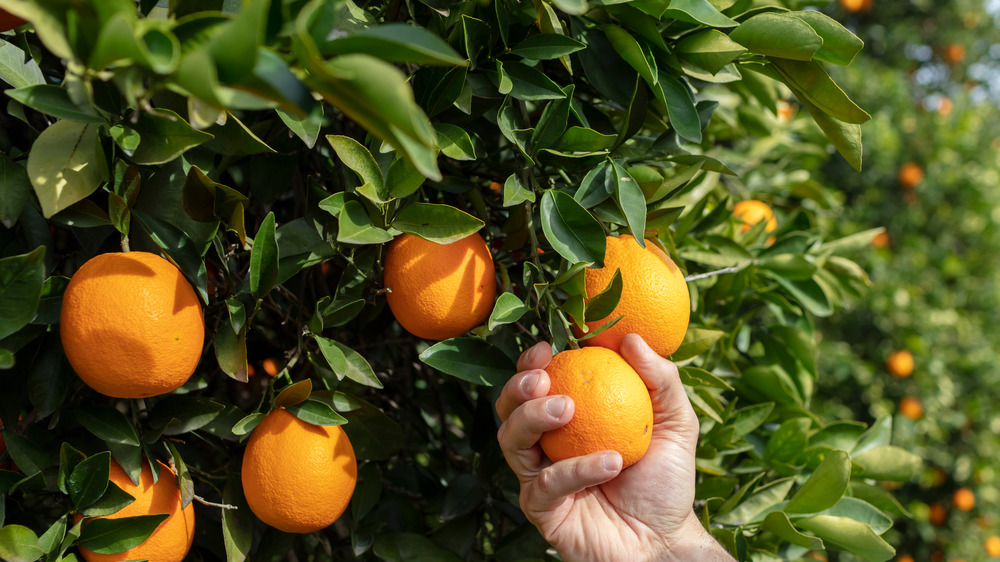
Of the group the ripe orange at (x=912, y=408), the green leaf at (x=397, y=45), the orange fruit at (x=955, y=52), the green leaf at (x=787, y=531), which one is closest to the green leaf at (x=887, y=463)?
the green leaf at (x=787, y=531)

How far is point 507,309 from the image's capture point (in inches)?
26.3

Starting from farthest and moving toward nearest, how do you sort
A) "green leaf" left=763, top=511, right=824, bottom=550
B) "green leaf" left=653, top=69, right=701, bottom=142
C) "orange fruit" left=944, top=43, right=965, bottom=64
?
1. "orange fruit" left=944, top=43, right=965, bottom=64
2. "green leaf" left=763, top=511, right=824, bottom=550
3. "green leaf" left=653, top=69, right=701, bottom=142

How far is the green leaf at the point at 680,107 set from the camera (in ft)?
2.52

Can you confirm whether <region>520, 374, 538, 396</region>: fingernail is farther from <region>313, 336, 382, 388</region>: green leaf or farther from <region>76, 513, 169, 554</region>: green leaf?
<region>76, 513, 169, 554</region>: green leaf

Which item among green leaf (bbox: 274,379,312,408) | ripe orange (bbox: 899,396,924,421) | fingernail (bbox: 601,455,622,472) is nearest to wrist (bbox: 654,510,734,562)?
fingernail (bbox: 601,455,622,472)

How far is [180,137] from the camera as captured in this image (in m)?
0.60

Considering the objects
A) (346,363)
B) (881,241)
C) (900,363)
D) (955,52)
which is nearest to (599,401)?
(346,363)

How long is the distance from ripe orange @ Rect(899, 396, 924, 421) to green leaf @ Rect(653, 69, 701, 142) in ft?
8.06

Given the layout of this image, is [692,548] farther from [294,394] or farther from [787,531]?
[294,394]

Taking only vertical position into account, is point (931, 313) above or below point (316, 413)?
below

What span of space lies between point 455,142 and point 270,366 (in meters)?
0.45

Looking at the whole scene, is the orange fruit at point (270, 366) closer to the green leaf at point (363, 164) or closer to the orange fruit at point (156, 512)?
the orange fruit at point (156, 512)

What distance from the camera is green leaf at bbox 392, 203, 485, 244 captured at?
0.67 m

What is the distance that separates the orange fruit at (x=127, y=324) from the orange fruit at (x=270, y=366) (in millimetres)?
283
